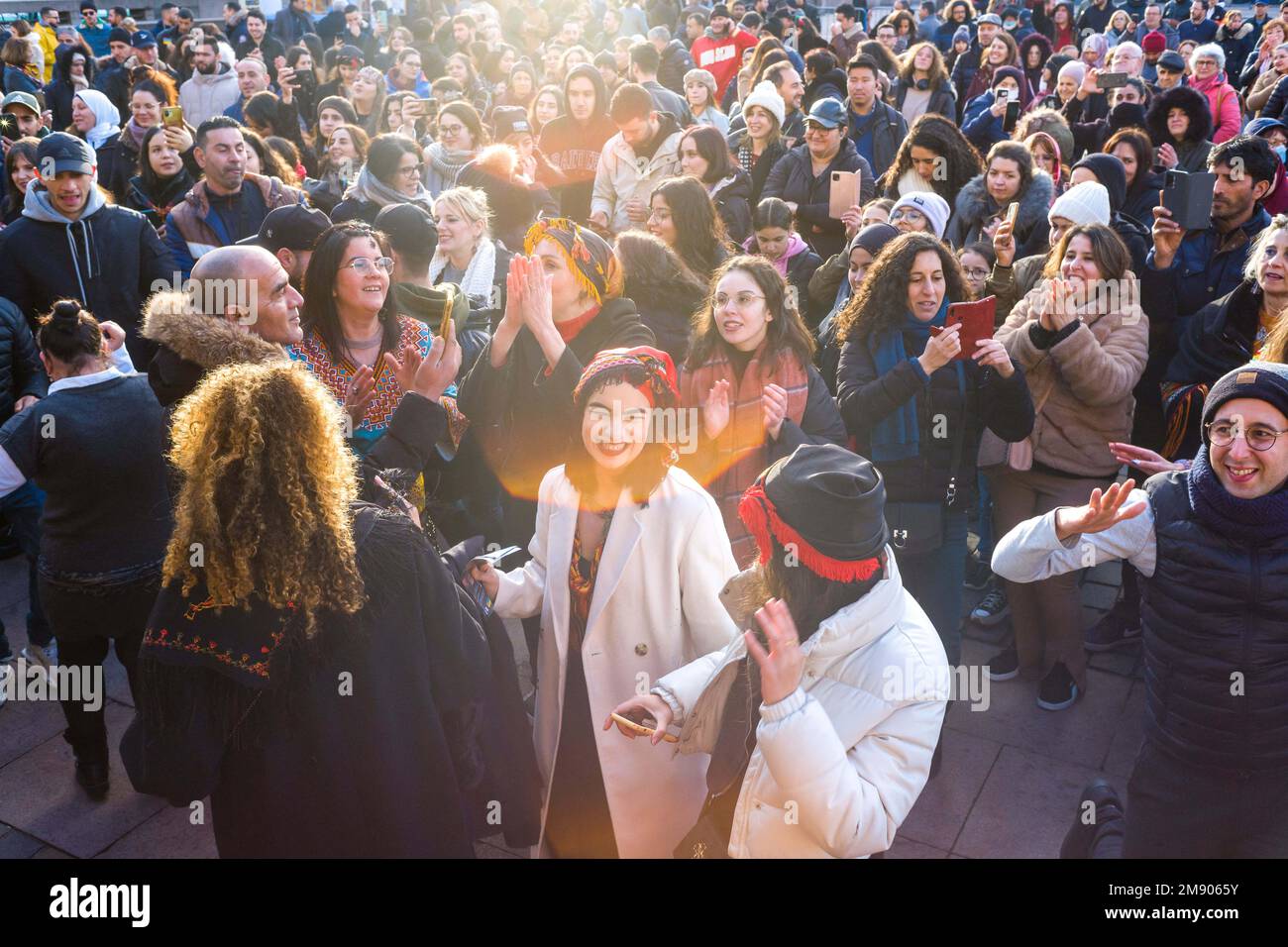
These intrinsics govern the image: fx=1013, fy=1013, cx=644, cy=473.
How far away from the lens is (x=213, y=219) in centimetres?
570

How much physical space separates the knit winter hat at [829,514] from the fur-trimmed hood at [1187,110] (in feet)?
19.8

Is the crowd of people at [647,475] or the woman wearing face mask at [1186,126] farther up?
the woman wearing face mask at [1186,126]

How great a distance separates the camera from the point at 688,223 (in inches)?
194

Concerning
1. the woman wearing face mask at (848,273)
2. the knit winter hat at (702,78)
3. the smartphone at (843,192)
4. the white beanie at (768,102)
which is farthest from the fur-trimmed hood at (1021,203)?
the knit winter hat at (702,78)

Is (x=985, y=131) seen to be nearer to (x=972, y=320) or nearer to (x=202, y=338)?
(x=972, y=320)

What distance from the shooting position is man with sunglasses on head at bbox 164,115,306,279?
5645 millimetres

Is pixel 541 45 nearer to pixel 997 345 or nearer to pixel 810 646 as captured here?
pixel 997 345

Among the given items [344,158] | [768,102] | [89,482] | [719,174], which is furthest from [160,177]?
[768,102]

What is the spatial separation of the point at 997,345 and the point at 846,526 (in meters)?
1.83

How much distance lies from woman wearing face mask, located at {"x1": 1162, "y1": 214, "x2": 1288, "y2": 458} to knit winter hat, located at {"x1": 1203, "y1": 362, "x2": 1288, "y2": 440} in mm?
1593

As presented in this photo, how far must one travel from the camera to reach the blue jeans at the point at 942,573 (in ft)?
12.9

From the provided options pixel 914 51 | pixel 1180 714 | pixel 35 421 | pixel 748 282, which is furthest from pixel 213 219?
pixel 914 51

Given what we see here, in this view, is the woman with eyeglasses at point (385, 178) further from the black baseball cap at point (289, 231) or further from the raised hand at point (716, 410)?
the raised hand at point (716, 410)

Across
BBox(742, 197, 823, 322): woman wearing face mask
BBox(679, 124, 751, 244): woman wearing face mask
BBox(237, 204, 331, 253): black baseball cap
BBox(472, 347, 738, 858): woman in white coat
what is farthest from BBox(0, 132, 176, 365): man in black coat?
BBox(472, 347, 738, 858): woman in white coat
